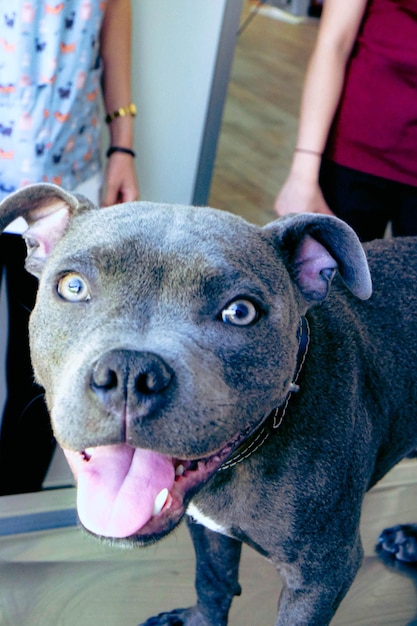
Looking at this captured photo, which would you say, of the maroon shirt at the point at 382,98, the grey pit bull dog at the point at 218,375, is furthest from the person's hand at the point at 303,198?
the grey pit bull dog at the point at 218,375

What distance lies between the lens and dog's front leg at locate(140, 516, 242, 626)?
1.30 metres

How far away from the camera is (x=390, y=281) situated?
1326 mm

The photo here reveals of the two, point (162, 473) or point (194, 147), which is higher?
point (162, 473)

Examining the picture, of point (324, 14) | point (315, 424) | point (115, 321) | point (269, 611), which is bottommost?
point (269, 611)

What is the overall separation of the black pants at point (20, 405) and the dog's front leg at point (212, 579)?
0.54 meters

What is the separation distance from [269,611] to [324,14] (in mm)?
1228

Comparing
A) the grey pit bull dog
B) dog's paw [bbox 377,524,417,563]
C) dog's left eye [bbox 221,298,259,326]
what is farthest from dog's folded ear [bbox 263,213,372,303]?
dog's paw [bbox 377,524,417,563]

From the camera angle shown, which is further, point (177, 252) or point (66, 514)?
point (66, 514)

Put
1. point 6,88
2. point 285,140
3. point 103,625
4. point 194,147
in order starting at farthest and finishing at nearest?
point 285,140
point 194,147
point 6,88
point 103,625

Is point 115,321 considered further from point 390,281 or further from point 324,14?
point 324,14

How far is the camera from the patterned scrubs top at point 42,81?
149 cm

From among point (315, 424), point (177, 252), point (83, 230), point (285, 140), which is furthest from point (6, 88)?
point (285, 140)

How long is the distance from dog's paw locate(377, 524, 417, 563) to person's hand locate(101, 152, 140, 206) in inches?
38.2

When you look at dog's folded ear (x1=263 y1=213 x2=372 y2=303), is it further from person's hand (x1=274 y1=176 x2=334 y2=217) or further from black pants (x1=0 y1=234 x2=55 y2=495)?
black pants (x1=0 y1=234 x2=55 y2=495)
